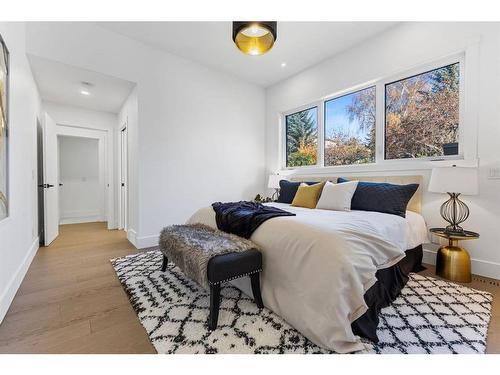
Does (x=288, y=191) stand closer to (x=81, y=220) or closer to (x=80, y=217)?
(x=81, y=220)

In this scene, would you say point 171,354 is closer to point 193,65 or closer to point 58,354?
point 58,354

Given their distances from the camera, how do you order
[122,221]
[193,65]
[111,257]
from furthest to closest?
[122,221], [193,65], [111,257]

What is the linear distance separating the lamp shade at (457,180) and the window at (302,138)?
2001 millimetres

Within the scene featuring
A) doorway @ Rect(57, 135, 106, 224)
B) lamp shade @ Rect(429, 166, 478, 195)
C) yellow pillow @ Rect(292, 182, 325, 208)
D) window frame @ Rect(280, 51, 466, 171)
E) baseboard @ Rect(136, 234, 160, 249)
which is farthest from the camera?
doorway @ Rect(57, 135, 106, 224)

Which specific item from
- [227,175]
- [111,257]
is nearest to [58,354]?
[111,257]

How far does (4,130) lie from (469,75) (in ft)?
13.7

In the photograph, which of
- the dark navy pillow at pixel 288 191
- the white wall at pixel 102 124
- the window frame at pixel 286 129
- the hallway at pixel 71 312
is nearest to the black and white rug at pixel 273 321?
the hallway at pixel 71 312

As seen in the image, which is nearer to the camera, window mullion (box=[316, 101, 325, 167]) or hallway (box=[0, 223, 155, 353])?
hallway (box=[0, 223, 155, 353])

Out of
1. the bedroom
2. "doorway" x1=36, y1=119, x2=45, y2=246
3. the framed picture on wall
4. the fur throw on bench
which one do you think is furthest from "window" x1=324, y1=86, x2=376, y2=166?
"doorway" x1=36, y1=119, x2=45, y2=246

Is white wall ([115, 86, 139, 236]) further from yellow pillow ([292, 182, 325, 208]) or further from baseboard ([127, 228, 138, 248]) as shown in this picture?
yellow pillow ([292, 182, 325, 208])

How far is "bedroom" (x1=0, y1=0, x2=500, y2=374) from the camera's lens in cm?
140

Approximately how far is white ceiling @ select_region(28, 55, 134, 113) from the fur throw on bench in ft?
8.06

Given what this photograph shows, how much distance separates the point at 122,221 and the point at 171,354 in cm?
392

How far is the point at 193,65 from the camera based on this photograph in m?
3.73
